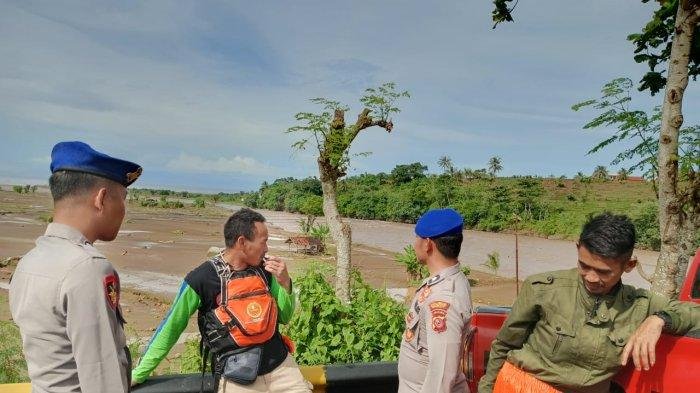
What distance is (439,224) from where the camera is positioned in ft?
8.30

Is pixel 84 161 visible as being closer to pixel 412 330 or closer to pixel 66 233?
pixel 66 233

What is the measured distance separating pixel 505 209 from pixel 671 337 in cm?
4680

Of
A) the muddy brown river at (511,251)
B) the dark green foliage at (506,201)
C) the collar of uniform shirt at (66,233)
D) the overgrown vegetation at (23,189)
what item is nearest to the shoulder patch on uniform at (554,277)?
the collar of uniform shirt at (66,233)

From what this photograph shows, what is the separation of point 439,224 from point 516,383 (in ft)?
2.52

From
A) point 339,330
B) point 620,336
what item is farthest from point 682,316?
point 339,330

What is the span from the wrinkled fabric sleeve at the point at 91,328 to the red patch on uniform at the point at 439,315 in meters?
1.27

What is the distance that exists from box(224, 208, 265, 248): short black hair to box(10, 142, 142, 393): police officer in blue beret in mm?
1206

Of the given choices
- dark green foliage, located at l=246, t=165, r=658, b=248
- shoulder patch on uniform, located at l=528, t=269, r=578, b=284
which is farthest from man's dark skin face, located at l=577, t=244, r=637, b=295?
dark green foliage, located at l=246, t=165, r=658, b=248

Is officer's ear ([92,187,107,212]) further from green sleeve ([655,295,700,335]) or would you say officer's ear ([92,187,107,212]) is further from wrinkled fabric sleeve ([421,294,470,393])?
green sleeve ([655,295,700,335])

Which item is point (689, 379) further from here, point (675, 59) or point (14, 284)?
point (675, 59)

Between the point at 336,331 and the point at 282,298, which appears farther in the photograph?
the point at 336,331

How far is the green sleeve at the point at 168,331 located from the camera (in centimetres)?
285

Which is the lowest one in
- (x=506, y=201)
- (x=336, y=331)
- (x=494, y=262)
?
(x=494, y=262)

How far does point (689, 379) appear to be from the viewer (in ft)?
6.68
